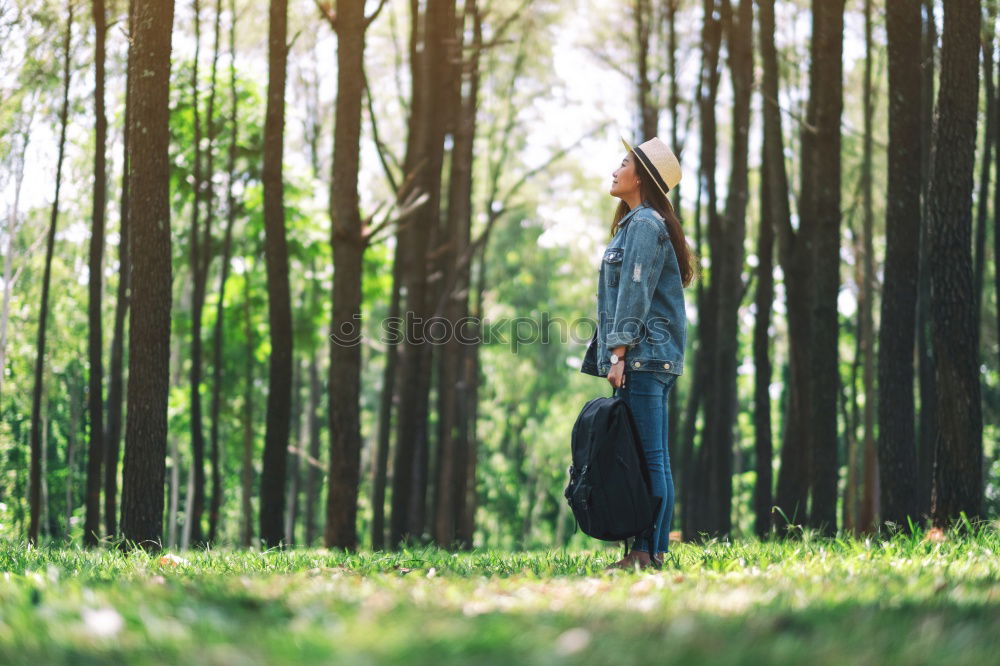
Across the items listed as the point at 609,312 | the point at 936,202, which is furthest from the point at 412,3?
the point at 609,312

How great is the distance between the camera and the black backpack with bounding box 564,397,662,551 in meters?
5.64

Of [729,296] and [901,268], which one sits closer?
[901,268]

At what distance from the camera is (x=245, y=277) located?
20.4m

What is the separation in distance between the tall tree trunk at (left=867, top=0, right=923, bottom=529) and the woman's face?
4333 mm

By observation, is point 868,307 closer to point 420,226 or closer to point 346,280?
point 420,226

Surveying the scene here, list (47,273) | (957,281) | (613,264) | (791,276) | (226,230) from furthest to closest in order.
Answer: (226,230) < (47,273) < (791,276) < (957,281) < (613,264)

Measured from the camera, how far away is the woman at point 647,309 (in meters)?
5.81

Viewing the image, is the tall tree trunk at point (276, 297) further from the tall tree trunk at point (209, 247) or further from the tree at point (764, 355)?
the tree at point (764, 355)

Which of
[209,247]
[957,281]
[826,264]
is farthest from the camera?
[209,247]

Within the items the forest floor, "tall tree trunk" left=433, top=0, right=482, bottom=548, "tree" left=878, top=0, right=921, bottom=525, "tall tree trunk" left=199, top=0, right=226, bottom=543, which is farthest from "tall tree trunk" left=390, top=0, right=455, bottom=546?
the forest floor

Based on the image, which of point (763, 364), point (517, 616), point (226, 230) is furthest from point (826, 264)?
point (226, 230)

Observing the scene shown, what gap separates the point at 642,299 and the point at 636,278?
0.12 m

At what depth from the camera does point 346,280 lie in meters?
11.3

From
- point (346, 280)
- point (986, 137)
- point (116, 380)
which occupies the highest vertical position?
point (986, 137)
